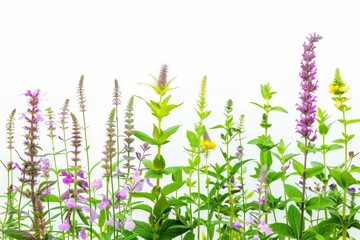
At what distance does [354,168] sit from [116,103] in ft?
5.93

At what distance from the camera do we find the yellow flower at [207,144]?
361 centimetres

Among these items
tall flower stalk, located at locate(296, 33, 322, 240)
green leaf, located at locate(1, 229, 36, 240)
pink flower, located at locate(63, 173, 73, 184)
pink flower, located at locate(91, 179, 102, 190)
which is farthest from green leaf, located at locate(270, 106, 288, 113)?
green leaf, located at locate(1, 229, 36, 240)

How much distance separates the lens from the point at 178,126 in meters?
3.01

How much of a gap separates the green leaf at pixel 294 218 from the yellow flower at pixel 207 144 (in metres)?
0.70

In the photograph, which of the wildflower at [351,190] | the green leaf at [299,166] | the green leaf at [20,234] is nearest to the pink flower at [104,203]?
the green leaf at [20,234]

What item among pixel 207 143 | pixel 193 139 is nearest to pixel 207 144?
pixel 207 143

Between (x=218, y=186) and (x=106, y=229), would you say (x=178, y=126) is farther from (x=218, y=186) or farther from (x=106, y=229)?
(x=106, y=229)

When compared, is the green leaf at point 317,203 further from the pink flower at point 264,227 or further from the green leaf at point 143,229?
the green leaf at point 143,229

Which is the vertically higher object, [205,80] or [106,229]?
[205,80]

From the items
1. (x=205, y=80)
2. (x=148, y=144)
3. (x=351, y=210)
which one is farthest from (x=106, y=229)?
(x=351, y=210)

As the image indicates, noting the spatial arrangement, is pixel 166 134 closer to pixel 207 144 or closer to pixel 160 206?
pixel 160 206

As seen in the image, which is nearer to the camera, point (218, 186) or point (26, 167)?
point (26, 167)

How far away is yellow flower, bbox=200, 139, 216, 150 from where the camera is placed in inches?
142

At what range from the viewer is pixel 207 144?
363 centimetres
